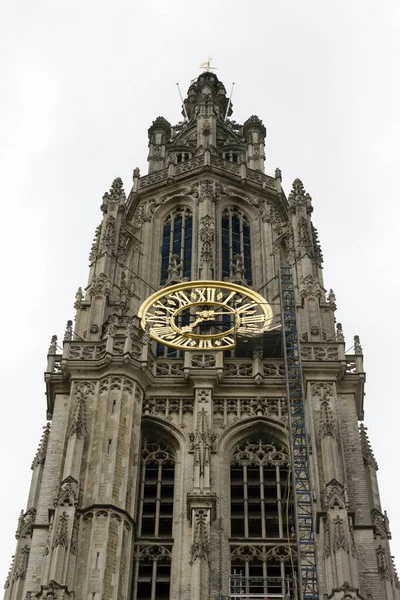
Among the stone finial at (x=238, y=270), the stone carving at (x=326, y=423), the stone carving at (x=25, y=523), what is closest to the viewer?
the stone carving at (x=25, y=523)

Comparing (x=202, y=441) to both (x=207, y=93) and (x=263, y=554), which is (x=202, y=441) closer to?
(x=263, y=554)

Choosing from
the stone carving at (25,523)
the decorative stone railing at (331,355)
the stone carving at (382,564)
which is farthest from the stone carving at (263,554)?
the decorative stone railing at (331,355)

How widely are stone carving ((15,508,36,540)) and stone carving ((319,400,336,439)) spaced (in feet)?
32.8

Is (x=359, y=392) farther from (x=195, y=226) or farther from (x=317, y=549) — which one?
(x=195, y=226)

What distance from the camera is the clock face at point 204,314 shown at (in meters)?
50.2

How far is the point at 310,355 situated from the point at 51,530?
12389mm

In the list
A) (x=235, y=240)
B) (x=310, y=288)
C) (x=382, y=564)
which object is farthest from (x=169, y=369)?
(x=382, y=564)

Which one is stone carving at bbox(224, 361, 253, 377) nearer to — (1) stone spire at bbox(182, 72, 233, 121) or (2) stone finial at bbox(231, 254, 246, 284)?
(2) stone finial at bbox(231, 254, 246, 284)

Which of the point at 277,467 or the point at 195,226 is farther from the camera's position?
the point at 195,226

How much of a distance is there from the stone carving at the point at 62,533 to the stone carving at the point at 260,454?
741 cm

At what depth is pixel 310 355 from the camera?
48.2m

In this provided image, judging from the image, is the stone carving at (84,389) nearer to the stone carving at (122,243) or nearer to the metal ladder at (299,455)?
the metal ladder at (299,455)

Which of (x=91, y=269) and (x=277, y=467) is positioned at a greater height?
(x=91, y=269)

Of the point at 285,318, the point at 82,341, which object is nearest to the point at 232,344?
the point at 285,318
